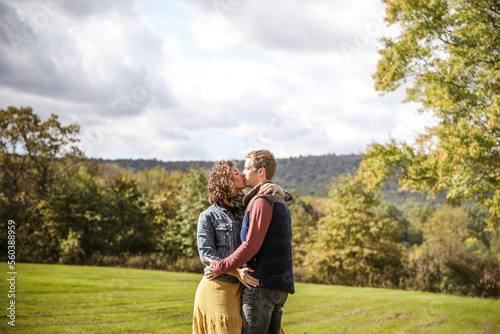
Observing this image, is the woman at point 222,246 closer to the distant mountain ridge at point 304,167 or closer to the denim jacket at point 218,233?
the denim jacket at point 218,233

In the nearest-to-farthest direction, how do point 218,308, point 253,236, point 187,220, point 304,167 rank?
point 253,236 < point 218,308 < point 187,220 < point 304,167

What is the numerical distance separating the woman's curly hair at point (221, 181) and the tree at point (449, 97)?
937cm

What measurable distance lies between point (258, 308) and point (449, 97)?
1165 cm

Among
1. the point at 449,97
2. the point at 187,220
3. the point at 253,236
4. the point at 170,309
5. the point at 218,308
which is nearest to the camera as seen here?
the point at 253,236

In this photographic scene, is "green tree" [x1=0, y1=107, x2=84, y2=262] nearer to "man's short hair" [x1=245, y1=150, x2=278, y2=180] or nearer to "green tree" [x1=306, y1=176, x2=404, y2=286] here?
"green tree" [x1=306, y1=176, x2=404, y2=286]

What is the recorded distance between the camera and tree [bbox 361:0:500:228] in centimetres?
1131

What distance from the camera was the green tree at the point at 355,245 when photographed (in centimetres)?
1792

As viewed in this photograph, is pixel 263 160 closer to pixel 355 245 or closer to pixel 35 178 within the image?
pixel 355 245

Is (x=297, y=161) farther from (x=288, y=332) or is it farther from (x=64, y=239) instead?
(x=288, y=332)

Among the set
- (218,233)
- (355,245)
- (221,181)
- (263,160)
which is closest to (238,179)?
(221,181)

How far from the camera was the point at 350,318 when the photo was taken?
387 inches

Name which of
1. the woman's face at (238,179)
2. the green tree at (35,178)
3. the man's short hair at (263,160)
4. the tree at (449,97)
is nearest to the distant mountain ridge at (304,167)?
the green tree at (35,178)

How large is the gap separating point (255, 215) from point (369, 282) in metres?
15.7

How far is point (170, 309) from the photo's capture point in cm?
988
